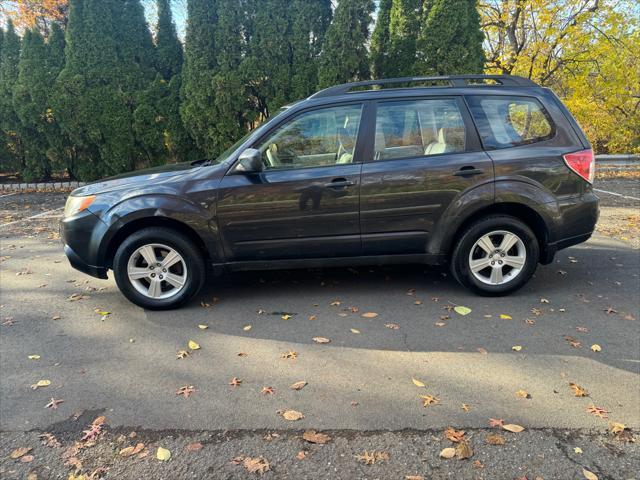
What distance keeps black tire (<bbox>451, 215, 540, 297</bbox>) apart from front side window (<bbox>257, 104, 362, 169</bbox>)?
1.30m

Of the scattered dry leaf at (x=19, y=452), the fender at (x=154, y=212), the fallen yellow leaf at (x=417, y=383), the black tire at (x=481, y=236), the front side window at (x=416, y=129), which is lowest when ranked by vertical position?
the fallen yellow leaf at (x=417, y=383)

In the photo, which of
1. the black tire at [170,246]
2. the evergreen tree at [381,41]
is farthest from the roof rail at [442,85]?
the evergreen tree at [381,41]

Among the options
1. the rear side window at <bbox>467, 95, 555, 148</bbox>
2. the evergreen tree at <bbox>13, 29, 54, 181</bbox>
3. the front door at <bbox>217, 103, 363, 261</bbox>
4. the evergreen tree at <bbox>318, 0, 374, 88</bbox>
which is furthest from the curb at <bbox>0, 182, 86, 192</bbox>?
the rear side window at <bbox>467, 95, 555, 148</bbox>

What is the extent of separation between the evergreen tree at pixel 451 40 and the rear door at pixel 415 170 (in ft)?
20.9

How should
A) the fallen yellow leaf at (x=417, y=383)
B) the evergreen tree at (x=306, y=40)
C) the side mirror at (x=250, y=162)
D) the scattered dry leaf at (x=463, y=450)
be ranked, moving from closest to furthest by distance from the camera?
the scattered dry leaf at (x=463, y=450) < the fallen yellow leaf at (x=417, y=383) < the side mirror at (x=250, y=162) < the evergreen tree at (x=306, y=40)

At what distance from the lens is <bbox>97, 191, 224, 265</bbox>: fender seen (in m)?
4.08

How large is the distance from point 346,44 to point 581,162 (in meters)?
7.27

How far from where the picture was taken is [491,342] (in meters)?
3.55

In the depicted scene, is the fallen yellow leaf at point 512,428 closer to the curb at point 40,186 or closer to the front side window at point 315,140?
the front side window at point 315,140

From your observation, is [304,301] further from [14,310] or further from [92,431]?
[14,310]

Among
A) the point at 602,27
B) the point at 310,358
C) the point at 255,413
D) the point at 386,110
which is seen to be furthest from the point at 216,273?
the point at 602,27

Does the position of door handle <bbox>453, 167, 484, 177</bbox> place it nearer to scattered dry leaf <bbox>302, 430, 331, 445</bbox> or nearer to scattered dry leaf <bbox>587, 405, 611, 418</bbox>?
scattered dry leaf <bbox>587, 405, 611, 418</bbox>

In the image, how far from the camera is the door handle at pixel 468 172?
417 centimetres

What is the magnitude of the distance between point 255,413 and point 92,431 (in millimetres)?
907
